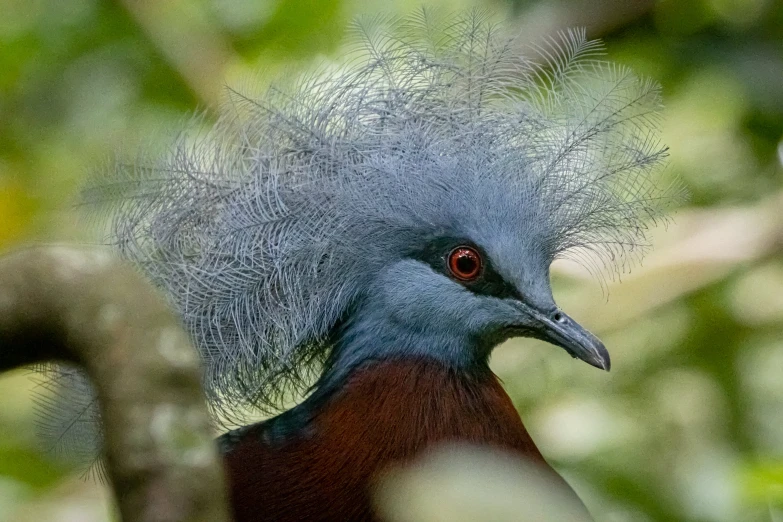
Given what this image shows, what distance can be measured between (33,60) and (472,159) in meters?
2.06

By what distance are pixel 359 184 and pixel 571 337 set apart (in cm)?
58

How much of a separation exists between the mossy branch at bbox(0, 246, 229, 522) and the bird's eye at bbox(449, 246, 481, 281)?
109 centimetres

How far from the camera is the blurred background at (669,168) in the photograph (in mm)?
3041

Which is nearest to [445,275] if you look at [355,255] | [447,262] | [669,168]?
[447,262]

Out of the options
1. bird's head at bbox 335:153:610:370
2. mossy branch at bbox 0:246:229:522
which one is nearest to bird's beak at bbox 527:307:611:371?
bird's head at bbox 335:153:610:370

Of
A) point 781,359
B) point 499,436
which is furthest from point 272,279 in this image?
point 781,359

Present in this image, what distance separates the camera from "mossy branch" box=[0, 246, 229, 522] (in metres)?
0.97

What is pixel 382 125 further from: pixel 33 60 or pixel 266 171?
pixel 33 60

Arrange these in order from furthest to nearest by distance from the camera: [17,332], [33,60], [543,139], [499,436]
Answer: [33,60], [543,139], [499,436], [17,332]

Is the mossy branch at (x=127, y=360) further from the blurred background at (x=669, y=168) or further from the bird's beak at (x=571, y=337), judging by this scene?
the blurred background at (x=669, y=168)

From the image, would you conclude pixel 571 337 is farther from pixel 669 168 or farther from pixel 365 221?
pixel 669 168

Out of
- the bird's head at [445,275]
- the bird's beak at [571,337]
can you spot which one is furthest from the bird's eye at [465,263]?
the bird's beak at [571,337]

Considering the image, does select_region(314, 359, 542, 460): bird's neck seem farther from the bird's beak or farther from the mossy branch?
the mossy branch

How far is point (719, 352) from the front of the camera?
10.5ft
